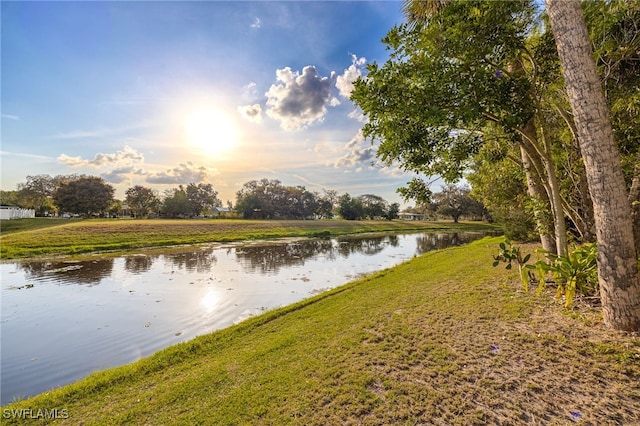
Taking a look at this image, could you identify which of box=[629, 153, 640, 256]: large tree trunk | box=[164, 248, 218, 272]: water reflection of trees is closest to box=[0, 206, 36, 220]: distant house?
box=[164, 248, 218, 272]: water reflection of trees

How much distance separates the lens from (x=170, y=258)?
21016 mm

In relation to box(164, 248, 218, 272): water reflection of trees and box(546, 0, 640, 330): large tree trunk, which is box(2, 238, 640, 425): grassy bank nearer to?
box(546, 0, 640, 330): large tree trunk

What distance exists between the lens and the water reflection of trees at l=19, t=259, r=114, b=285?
14.1 metres

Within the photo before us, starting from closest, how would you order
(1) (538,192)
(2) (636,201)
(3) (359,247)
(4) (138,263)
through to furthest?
1. (2) (636,201)
2. (1) (538,192)
3. (4) (138,263)
4. (3) (359,247)

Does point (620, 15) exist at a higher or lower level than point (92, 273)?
higher

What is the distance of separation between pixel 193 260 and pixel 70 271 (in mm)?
6681

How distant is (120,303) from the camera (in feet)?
34.9

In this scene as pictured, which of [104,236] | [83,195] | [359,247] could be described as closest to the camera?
[104,236]

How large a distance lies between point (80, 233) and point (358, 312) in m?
31.9

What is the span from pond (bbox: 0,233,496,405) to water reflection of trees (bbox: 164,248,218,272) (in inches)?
2.7

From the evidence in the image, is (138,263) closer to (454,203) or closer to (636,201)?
(636,201)

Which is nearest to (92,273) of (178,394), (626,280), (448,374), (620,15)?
(178,394)

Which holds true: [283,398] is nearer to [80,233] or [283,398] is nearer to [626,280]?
[626,280]

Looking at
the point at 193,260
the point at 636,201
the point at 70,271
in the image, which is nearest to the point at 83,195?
the point at 70,271
